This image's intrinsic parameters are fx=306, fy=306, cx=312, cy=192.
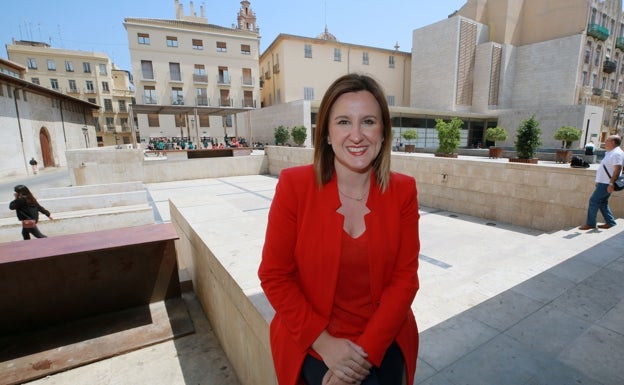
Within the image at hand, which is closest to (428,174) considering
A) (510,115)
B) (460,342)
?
(460,342)

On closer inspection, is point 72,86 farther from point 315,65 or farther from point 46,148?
point 315,65

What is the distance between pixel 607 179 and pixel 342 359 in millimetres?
6298

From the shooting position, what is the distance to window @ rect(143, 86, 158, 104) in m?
31.7

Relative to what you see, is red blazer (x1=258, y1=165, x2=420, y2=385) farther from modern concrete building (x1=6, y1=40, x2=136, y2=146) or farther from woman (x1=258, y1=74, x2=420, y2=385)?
modern concrete building (x1=6, y1=40, x2=136, y2=146)

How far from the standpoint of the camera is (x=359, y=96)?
4.54 ft

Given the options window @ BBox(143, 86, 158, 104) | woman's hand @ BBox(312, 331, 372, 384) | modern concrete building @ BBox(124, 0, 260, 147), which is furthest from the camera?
window @ BBox(143, 86, 158, 104)

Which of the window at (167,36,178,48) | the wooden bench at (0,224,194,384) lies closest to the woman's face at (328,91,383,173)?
the wooden bench at (0,224,194,384)

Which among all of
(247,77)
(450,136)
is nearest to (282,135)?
(450,136)

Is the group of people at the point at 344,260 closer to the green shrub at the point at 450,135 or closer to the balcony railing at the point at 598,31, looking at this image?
the green shrub at the point at 450,135

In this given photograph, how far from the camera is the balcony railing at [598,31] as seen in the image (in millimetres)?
28312

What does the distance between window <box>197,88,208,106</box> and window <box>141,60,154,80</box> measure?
4724 mm

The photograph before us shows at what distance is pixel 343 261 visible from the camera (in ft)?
4.50

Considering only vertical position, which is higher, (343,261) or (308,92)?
(308,92)

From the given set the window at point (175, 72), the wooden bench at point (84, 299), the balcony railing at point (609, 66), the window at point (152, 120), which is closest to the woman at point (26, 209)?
the wooden bench at point (84, 299)
